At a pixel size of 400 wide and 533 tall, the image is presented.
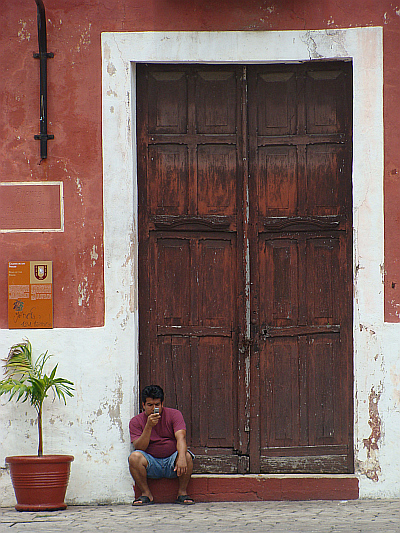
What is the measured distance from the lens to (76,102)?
20.9ft

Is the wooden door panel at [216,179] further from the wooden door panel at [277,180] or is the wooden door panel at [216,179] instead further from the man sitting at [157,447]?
the man sitting at [157,447]

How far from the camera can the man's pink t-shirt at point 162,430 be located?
6.11 meters

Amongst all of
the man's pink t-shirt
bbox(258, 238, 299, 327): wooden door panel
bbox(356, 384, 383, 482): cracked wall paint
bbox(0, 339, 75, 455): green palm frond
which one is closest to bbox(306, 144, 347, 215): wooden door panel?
bbox(258, 238, 299, 327): wooden door panel

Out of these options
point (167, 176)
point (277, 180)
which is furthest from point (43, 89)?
point (277, 180)

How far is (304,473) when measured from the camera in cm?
635

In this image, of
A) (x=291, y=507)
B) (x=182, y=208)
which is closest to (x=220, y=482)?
(x=291, y=507)

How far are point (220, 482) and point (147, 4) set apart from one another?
159 inches

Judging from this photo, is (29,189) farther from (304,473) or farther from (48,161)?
(304,473)

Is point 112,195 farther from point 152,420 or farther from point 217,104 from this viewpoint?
point 152,420

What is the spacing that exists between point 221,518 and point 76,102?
3531mm

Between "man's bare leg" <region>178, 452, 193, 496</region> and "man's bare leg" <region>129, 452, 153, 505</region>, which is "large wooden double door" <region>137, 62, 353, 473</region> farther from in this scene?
"man's bare leg" <region>129, 452, 153, 505</region>

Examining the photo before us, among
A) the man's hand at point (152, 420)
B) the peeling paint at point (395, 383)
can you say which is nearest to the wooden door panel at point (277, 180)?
the peeling paint at point (395, 383)

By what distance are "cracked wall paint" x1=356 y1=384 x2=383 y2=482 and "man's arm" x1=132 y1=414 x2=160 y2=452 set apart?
1716mm

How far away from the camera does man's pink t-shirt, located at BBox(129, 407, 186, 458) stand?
20.0ft
